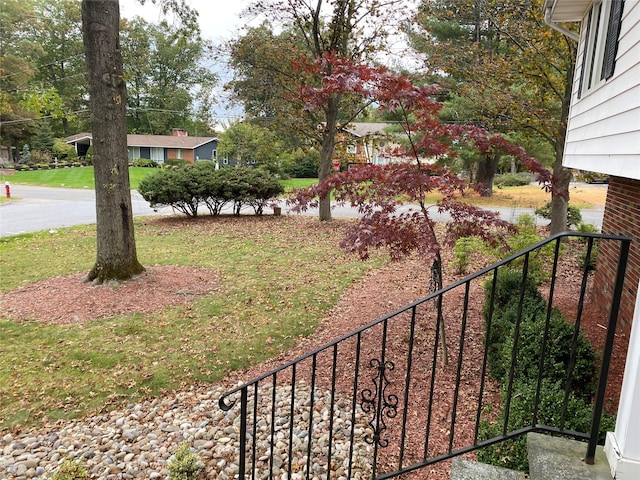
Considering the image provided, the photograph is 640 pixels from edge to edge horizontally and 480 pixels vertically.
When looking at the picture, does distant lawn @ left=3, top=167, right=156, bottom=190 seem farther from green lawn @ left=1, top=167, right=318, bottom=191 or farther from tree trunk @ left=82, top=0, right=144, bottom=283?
tree trunk @ left=82, top=0, right=144, bottom=283

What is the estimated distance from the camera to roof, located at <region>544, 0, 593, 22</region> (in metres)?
5.15

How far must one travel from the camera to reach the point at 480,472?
2.04m

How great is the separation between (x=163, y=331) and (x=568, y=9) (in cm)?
664

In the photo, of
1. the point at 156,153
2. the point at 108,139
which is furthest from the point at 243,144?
the point at 108,139

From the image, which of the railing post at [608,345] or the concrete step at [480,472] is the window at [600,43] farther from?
the concrete step at [480,472]

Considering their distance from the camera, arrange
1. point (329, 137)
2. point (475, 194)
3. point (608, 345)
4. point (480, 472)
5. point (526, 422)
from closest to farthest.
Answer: point (608, 345)
point (480, 472)
point (526, 422)
point (329, 137)
point (475, 194)

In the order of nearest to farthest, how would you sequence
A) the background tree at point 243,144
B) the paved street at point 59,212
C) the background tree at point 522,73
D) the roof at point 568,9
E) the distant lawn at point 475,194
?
the roof at point 568,9 < the background tree at point 522,73 < the paved street at point 59,212 < the distant lawn at point 475,194 < the background tree at point 243,144

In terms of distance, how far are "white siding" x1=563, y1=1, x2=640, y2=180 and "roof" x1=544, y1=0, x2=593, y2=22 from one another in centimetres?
160

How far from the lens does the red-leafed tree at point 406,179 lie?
357 centimetres

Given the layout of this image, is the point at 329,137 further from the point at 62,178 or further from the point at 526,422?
the point at 62,178

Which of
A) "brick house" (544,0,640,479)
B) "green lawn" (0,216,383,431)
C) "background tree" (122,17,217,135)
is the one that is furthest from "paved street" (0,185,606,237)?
"background tree" (122,17,217,135)

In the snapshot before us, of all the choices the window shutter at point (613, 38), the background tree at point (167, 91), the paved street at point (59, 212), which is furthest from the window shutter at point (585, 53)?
the background tree at point (167, 91)

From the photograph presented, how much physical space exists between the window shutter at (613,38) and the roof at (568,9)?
60.8 inches

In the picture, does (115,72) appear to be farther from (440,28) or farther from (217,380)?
(440,28)
